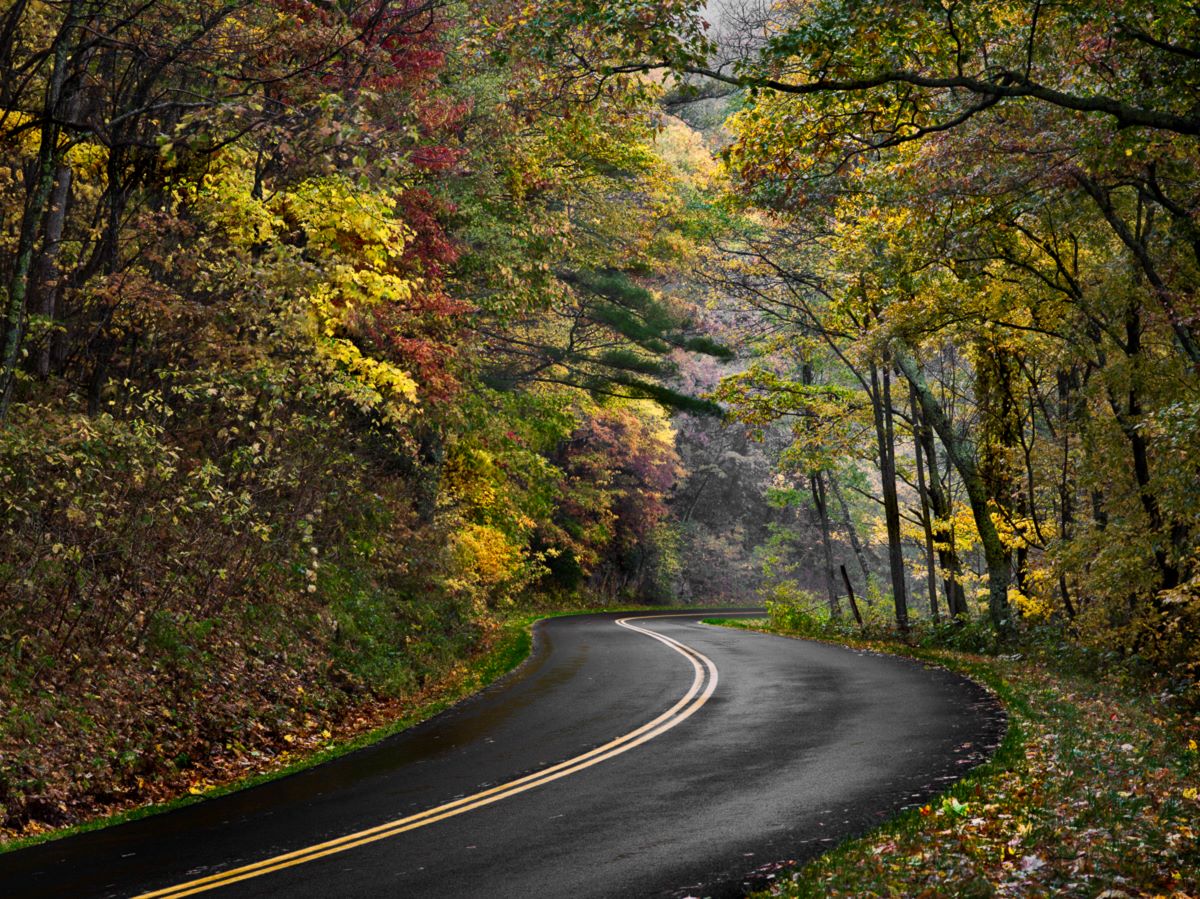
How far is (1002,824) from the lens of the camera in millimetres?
7164

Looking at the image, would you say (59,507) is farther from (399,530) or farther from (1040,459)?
(1040,459)

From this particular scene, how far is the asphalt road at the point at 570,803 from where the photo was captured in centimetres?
682

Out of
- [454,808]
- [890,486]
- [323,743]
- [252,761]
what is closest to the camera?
[454,808]

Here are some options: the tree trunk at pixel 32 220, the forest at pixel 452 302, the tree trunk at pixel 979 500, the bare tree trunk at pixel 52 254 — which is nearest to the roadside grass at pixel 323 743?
the forest at pixel 452 302

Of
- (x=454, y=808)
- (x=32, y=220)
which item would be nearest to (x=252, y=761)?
(x=454, y=808)

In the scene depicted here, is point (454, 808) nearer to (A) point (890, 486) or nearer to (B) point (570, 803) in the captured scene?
(B) point (570, 803)

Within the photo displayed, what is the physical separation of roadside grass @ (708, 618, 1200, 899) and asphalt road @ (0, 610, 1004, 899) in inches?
16.9

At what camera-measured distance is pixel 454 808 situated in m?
8.69

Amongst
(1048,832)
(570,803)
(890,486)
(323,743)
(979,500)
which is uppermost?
(890,486)

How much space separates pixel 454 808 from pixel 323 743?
4.33m

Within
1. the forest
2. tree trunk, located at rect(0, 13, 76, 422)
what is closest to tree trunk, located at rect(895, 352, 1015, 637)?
the forest

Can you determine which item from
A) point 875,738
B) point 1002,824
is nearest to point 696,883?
point 1002,824

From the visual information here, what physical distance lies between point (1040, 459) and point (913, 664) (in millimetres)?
4871

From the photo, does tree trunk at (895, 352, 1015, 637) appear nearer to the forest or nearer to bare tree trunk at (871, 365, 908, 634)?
the forest
